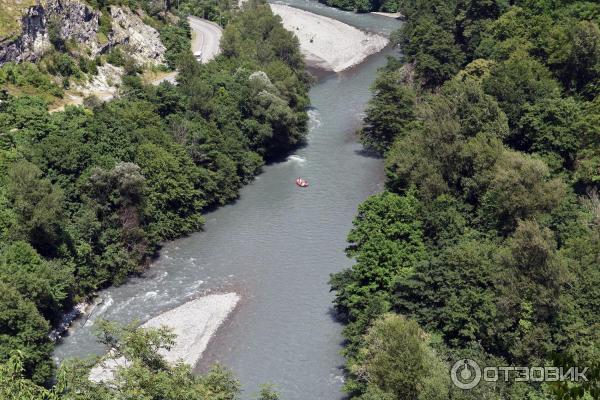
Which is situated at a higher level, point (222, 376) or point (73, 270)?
point (222, 376)

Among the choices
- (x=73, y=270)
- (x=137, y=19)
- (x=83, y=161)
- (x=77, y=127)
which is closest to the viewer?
(x=73, y=270)

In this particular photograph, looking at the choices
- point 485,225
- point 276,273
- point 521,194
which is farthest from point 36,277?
point 521,194

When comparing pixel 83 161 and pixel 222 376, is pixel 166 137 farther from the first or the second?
pixel 222 376

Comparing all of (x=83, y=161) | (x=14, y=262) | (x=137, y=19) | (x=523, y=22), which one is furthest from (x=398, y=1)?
(x=14, y=262)

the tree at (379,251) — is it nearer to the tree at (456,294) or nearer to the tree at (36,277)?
the tree at (456,294)

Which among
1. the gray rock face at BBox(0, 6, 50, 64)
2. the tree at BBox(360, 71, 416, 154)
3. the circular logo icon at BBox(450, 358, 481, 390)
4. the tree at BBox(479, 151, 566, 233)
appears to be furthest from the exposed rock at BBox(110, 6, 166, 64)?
the circular logo icon at BBox(450, 358, 481, 390)

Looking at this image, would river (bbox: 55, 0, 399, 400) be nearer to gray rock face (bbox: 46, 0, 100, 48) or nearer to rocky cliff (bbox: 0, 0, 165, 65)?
rocky cliff (bbox: 0, 0, 165, 65)

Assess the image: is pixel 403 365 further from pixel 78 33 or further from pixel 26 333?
pixel 78 33
